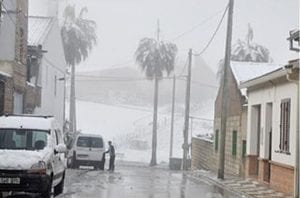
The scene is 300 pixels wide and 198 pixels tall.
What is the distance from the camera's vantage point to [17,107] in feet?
104

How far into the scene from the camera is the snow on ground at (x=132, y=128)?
81.1 m

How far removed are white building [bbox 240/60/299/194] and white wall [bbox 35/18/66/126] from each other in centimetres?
1335

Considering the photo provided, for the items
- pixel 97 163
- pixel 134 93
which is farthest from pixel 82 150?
pixel 134 93

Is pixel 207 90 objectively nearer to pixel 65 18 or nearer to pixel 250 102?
pixel 65 18

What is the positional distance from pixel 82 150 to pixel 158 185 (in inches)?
527

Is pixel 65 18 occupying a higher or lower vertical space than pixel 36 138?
higher

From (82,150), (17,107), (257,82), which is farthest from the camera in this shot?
(82,150)

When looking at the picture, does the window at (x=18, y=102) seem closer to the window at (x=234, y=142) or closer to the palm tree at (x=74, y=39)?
the window at (x=234, y=142)

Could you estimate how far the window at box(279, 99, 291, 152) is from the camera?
77.8 feet

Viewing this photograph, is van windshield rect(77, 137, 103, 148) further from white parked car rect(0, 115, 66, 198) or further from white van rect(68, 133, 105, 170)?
white parked car rect(0, 115, 66, 198)

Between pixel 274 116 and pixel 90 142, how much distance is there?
1512 centimetres

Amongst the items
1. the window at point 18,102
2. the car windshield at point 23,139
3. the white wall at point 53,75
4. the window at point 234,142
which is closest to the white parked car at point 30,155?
the car windshield at point 23,139

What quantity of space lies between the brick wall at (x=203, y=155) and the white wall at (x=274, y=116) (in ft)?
35.1

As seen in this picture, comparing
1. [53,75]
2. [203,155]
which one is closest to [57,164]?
[203,155]
